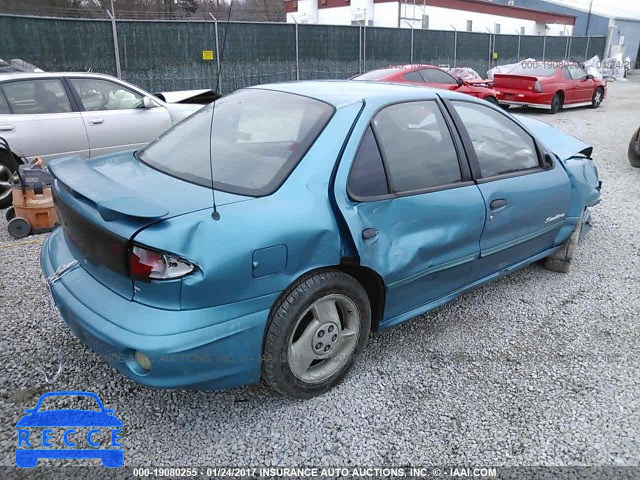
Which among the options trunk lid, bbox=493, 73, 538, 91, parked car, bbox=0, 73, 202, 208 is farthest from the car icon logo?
trunk lid, bbox=493, 73, 538, 91

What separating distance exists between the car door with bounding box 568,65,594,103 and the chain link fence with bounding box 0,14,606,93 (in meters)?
6.08

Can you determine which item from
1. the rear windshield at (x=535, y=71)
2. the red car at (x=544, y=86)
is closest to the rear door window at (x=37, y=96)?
the red car at (x=544, y=86)

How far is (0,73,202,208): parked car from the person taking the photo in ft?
19.0

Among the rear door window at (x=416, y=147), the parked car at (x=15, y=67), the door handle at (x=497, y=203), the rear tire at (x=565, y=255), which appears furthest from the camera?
the parked car at (x=15, y=67)

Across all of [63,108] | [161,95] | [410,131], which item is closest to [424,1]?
[161,95]

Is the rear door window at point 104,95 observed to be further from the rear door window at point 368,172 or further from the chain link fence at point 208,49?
the rear door window at point 368,172

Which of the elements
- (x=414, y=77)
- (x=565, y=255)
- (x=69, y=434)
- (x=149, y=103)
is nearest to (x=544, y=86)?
(x=414, y=77)

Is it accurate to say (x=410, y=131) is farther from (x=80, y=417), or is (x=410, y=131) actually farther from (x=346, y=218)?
(x=80, y=417)

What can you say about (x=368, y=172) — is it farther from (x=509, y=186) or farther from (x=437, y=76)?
(x=437, y=76)

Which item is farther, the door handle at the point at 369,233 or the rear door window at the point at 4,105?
the rear door window at the point at 4,105

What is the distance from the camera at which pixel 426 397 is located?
2770mm

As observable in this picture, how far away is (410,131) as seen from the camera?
307 centimetres

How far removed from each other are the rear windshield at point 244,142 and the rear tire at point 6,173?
11.0 ft

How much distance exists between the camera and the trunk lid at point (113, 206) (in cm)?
219
